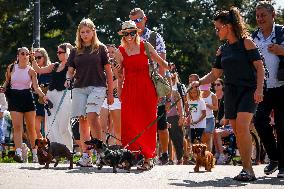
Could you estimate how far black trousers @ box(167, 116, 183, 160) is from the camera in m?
16.1

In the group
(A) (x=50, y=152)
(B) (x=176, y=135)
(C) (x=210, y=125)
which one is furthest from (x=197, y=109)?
(A) (x=50, y=152)

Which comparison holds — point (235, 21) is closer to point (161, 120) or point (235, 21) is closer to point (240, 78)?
point (240, 78)

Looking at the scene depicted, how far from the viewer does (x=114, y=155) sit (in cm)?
1095

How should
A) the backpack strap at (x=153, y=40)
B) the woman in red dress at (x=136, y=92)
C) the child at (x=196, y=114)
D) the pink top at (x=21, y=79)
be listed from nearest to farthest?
the woman in red dress at (x=136, y=92), the backpack strap at (x=153, y=40), the pink top at (x=21, y=79), the child at (x=196, y=114)

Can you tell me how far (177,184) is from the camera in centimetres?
914

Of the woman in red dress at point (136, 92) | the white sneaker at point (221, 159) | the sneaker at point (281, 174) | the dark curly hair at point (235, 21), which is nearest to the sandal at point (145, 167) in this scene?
the woman in red dress at point (136, 92)

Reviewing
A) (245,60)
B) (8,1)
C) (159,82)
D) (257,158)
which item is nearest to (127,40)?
(159,82)

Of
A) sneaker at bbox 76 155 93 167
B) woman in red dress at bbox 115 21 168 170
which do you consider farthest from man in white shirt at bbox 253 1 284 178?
sneaker at bbox 76 155 93 167

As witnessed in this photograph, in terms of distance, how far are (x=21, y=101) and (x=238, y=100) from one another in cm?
597

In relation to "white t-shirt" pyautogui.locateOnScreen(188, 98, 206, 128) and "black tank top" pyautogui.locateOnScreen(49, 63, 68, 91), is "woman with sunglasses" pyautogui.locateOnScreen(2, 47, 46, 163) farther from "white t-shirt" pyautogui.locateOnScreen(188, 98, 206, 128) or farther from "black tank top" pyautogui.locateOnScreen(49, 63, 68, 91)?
"white t-shirt" pyautogui.locateOnScreen(188, 98, 206, 128)

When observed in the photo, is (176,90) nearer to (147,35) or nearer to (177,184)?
(147,35)

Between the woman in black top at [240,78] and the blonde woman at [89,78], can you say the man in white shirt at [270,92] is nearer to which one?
the woman in black top at [240,78]

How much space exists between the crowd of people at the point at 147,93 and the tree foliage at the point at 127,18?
1978 cm

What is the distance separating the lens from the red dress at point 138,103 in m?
11.6
